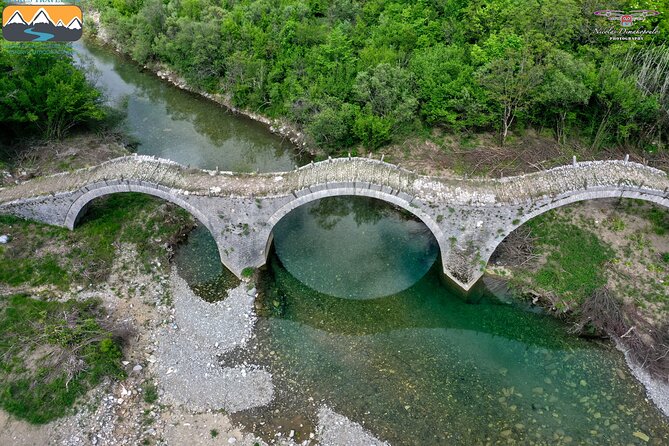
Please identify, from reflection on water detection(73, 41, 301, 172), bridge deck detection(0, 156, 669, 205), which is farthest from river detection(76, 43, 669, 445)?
reflection on water detection(73, 41, 301, 172)

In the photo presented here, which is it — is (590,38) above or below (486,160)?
above

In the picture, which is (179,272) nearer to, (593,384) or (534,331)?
(534,331)

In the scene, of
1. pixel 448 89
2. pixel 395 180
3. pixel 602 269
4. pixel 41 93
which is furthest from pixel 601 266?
pixel 41 93

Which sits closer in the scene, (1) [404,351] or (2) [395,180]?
(1) [404,351]

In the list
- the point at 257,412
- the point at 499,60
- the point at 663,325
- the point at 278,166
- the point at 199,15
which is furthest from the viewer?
the point at 199,15

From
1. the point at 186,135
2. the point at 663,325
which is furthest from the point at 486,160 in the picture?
the point at 186,135

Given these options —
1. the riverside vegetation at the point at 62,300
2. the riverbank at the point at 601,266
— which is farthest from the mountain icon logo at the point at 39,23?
the riverbank at the point at 601,266

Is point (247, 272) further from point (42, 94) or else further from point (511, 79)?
point (511, 79)
